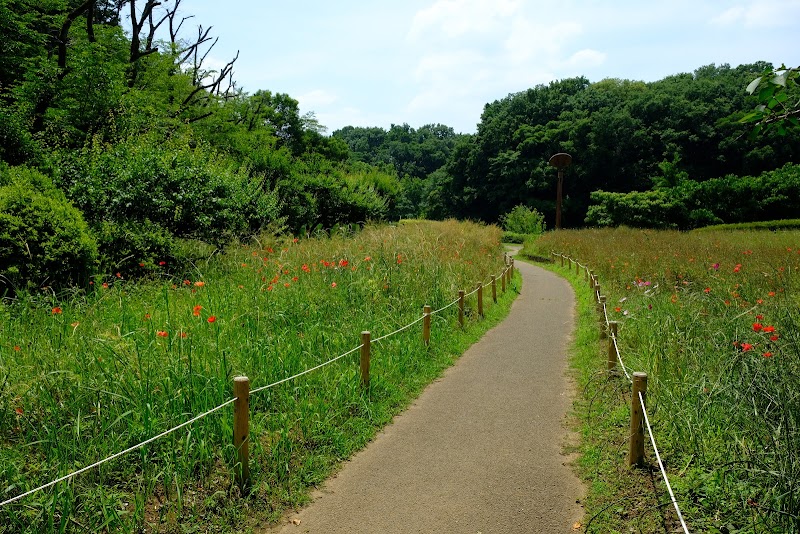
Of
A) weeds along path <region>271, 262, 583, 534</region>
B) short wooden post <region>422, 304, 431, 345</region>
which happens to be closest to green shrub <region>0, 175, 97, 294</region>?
short wooden post <region>422, 304, 431, 345</region>

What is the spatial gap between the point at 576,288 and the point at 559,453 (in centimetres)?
1297

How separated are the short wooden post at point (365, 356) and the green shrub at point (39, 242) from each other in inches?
196

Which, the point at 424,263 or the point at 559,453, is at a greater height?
the point at 424,263

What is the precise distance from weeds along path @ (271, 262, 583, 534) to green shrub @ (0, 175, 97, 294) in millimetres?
5896

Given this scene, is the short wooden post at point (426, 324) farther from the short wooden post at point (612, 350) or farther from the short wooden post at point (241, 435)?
the short wooden post at point (241, 435)

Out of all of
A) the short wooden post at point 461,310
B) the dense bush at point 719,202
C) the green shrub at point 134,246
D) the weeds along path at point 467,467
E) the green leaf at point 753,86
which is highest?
the dense bush at point 719,202

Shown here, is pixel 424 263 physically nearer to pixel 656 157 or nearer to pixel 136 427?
pixel 136 427

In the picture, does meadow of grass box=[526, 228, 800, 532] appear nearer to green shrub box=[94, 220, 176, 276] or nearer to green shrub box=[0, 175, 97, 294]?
green shrub box=[0, 175, 97, 294]

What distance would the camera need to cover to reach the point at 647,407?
533 cm

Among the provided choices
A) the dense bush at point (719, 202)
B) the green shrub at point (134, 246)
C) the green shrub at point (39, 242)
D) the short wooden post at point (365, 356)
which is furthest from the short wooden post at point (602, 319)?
the dense bush at point (719, 202)

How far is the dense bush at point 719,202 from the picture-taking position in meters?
34.2

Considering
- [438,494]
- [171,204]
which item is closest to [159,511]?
[438,494]

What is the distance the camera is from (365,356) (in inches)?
249

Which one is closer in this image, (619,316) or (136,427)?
(136,427)
